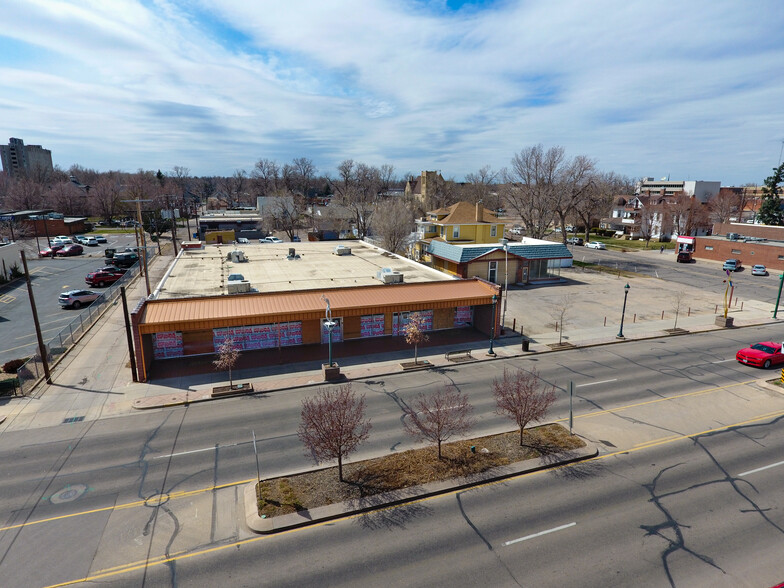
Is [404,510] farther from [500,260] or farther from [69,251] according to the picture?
[69,251]

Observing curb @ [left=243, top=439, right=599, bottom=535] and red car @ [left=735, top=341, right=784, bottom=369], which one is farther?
red car @ [left=735, top=341, right=784, bottom=369]

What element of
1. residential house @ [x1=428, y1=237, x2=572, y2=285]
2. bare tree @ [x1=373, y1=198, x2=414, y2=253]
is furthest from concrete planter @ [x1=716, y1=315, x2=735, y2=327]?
bare tree @ [x1=373, y1=198, x2=414, y2=253]

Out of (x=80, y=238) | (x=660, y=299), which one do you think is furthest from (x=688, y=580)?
(x=80, y=238)

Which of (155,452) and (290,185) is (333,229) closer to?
(155,452)

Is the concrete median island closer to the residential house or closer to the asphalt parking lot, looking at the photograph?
the asphalt parking lot

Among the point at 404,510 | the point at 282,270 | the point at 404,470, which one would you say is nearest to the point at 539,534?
the point at 404,510

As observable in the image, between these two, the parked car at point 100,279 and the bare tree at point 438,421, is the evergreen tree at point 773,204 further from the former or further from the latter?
the parked car at point 100,279
